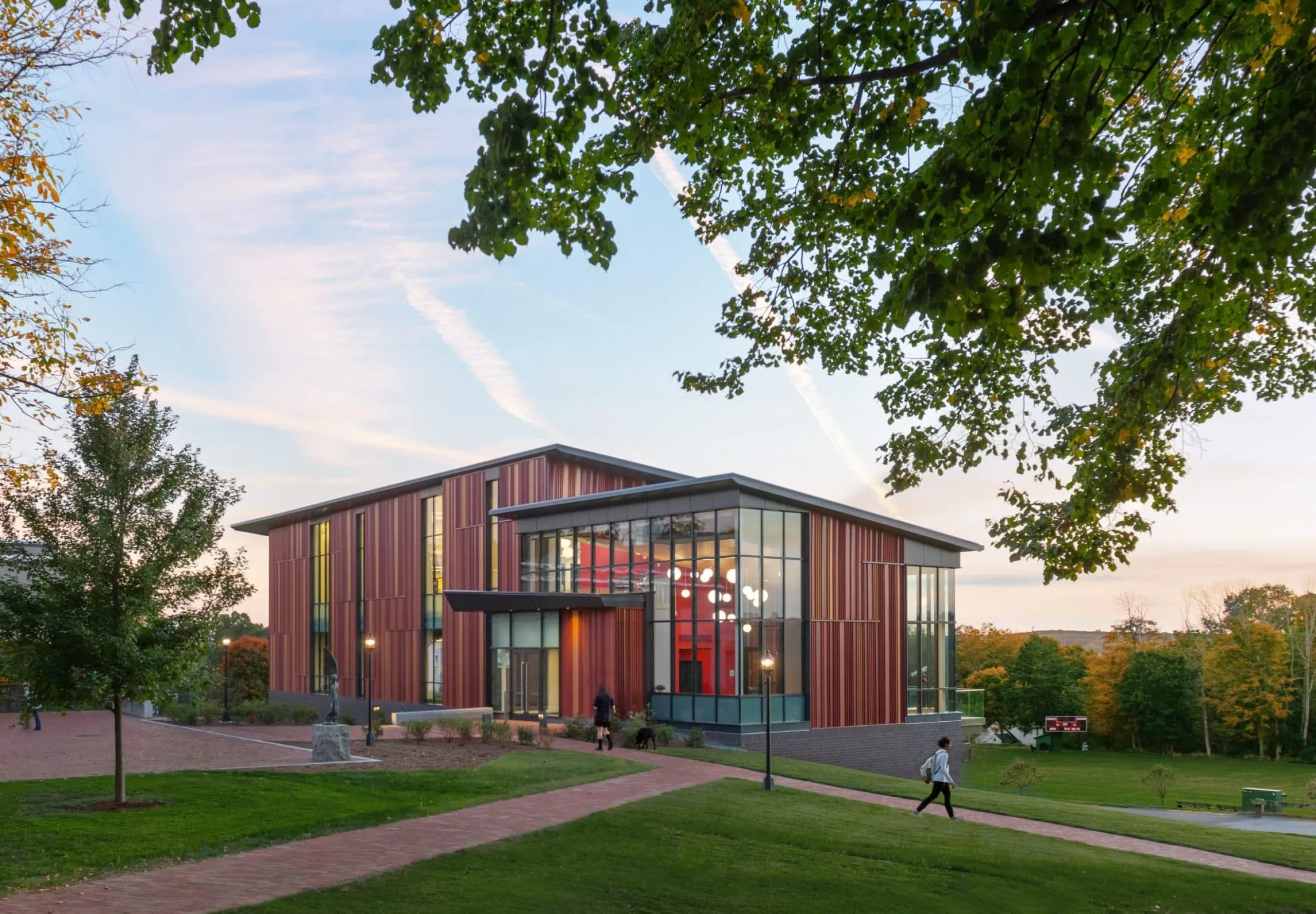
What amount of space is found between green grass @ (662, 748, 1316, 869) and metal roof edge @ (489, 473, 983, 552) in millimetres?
6833

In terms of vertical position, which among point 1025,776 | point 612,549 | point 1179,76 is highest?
point 1179,76

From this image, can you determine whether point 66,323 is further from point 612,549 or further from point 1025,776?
point 1025,776

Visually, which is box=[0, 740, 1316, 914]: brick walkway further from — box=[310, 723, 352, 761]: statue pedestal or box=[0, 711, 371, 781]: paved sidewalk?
box=[0, 711, 371, 781]: paved sidewalk

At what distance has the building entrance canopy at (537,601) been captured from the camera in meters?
32.9

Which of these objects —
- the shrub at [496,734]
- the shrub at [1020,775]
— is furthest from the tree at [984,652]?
the shrub at [496,734]

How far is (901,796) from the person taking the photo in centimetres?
2252

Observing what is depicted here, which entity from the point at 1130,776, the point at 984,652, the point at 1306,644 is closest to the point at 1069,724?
the point at 984,652

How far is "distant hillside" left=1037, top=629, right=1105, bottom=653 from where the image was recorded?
4823 inches

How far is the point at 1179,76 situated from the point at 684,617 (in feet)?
71.1

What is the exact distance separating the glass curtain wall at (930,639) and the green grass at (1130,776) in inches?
332

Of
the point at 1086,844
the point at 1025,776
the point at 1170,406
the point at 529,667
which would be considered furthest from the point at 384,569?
the point at 1170,406

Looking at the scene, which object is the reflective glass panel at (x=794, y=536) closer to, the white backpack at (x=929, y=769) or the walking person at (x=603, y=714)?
the walking person at (x=603, y=714)

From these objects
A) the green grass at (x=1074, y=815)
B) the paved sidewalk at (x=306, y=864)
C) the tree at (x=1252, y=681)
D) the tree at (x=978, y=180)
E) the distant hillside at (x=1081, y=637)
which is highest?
the tree at (x=978, y=180)

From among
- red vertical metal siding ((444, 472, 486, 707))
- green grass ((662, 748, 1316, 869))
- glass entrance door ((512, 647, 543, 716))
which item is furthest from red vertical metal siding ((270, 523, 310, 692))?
green grass ((662, 748, 1316, 869))
